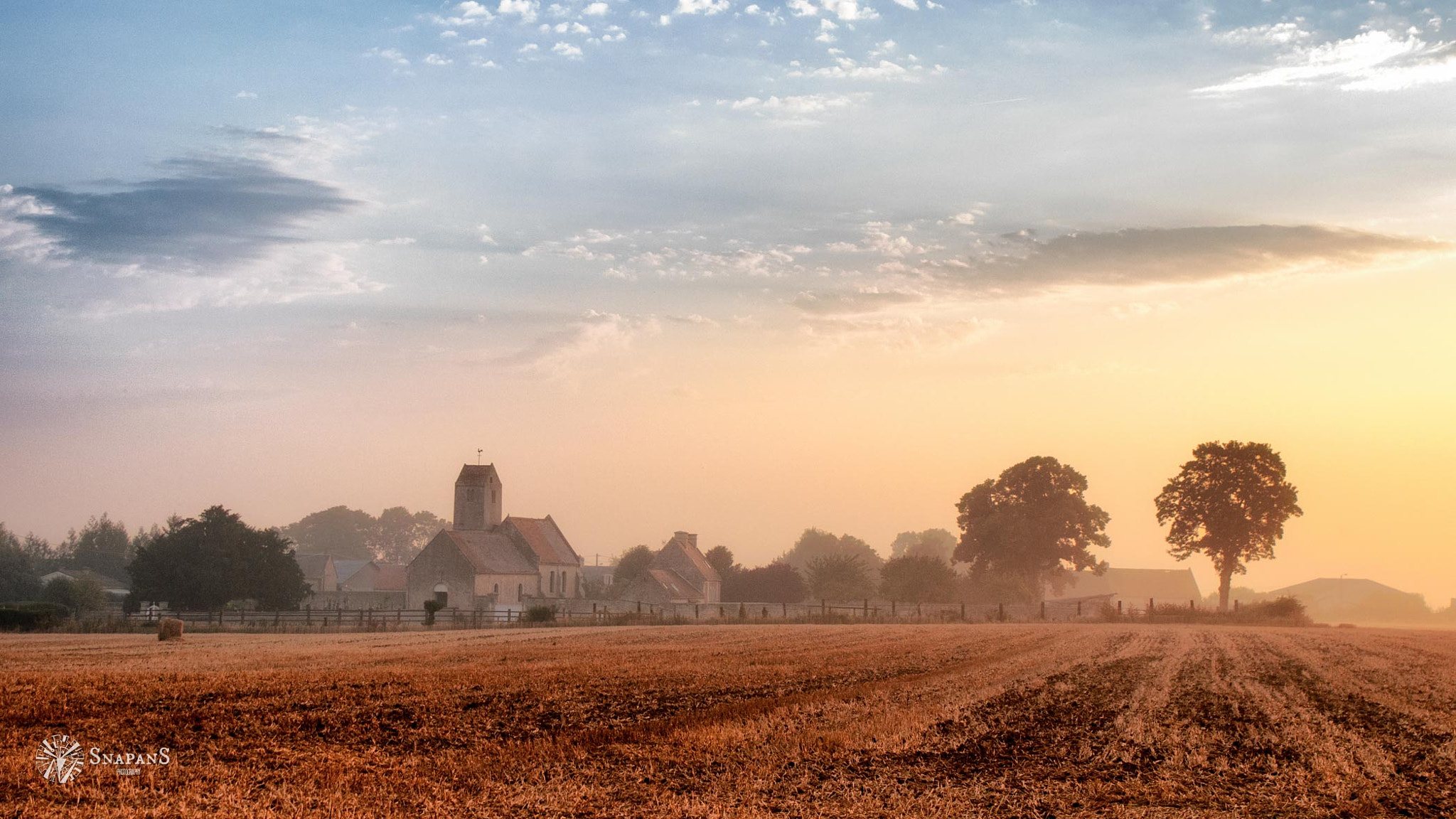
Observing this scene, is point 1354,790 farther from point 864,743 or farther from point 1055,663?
point 1055,663

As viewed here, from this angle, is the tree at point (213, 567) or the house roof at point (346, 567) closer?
the tree at point (213, 567)

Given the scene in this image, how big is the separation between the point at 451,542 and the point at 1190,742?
273ft

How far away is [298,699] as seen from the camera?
18031 mm

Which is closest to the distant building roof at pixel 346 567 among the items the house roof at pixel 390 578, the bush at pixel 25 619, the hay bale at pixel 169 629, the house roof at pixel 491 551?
the house roof at pixel 390 578

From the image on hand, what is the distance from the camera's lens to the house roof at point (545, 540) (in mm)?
105125

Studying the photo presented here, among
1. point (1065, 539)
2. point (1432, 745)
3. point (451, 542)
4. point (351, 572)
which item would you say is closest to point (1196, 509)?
point (1065, 539)

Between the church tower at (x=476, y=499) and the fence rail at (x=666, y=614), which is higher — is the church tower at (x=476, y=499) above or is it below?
above

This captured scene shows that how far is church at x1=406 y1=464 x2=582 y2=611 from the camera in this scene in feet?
302

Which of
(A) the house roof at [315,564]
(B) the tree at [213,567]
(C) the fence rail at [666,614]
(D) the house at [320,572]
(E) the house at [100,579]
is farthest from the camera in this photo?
(A) the house roof at [315,564]

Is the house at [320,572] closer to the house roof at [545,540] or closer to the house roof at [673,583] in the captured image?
the house roof at [545,540]

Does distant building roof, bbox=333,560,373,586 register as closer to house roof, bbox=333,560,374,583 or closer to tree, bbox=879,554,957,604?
house roof, bbox=333,560,374,583

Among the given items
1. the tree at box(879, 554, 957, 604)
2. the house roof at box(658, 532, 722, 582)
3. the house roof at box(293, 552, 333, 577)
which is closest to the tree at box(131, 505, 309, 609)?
the house roof at box(658, 532, 722, 582)

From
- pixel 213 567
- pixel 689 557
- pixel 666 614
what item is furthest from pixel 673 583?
pixel 213 567

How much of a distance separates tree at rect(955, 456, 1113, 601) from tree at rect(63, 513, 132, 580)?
284 ft
